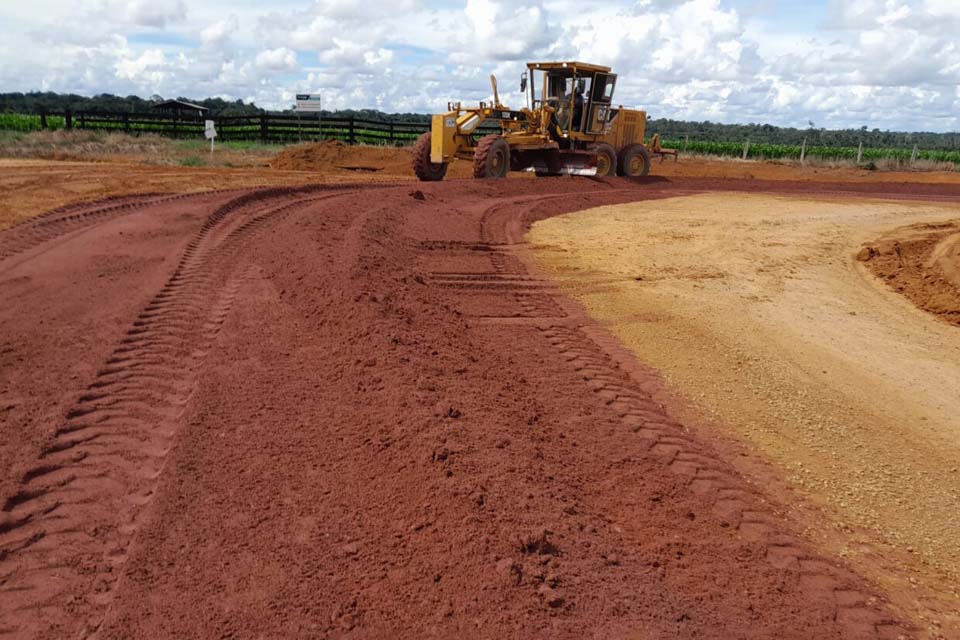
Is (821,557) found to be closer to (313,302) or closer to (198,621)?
(198,621)

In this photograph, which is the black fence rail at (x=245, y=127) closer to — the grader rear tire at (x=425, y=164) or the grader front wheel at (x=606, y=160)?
the grader front wheel at (x=606, y=160)

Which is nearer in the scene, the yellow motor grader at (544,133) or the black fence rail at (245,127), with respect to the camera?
the yellow motor grader at (544,133)

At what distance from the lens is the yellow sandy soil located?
455cm

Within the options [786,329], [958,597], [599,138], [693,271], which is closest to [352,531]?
[958,597]

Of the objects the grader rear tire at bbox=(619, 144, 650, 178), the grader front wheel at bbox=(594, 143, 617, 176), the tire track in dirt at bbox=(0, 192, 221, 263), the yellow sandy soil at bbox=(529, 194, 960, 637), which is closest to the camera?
the yellow sandy soil at bbox=(529, 194, 960, 637)

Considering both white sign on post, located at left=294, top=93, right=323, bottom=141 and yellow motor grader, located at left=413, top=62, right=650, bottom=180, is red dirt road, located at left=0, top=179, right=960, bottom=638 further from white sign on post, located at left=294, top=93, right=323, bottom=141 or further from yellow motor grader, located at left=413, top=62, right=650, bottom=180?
white sign on post, located at left=294, top=93, right=323, bottom=141

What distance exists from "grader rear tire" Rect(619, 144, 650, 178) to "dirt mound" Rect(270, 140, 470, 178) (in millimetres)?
5340

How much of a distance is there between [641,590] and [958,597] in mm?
1764

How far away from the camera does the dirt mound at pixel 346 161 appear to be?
26148 millimetres

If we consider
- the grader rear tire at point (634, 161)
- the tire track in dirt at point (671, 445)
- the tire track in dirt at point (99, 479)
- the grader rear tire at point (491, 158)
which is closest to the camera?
the tire track in dirt at point (99, 479)

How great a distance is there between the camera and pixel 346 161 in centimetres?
2812

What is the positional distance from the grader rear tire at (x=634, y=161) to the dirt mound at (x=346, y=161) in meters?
5.34

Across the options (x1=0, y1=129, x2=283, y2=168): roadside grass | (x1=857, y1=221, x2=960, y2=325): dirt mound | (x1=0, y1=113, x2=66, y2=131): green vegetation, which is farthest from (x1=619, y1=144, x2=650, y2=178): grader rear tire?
(x1=0, y1=113, x2=66, y2=131): green vegetation

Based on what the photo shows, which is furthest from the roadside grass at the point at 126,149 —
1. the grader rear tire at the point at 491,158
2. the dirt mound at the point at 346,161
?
the grader rear tire at the point at 491,158
